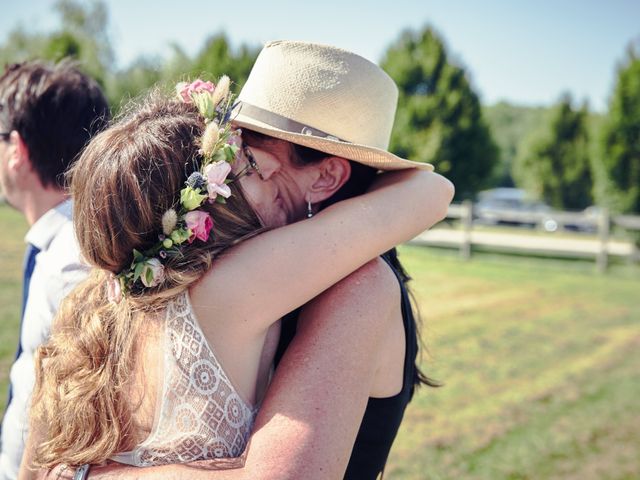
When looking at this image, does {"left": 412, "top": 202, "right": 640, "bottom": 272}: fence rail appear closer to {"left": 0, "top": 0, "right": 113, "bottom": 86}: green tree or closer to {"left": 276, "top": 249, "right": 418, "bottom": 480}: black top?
{"left": 276, "top": 249, "right": 418, "bottom": 480}: black top

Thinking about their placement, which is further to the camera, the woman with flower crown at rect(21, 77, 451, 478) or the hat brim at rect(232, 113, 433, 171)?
the hat brim at rect(232, 113, 433, 171)

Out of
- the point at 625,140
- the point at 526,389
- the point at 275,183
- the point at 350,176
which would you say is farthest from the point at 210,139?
the point at 625,140

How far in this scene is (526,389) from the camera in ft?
20.1

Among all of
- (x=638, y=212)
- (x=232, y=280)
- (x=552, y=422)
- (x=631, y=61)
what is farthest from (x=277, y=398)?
(x=631, y=61)

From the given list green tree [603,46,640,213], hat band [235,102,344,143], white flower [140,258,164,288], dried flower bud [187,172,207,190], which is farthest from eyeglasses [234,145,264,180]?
green tree [603,46,640,213]

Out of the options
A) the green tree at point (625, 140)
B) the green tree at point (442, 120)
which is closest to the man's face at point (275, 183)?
the green tree at point (625, 140)

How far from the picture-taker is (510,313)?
9.58 metres

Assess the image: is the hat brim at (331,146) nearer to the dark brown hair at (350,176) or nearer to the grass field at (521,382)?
the dark brown hair at (350,176)

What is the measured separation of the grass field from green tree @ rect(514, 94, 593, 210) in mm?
15392

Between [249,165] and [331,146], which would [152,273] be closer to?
[249,165]

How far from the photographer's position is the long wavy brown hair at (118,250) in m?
1.48

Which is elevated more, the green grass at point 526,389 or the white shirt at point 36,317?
the white shirt at point 36,317

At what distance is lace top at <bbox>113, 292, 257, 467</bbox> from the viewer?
4.74 feet

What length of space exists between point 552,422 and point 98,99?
4.53 m
